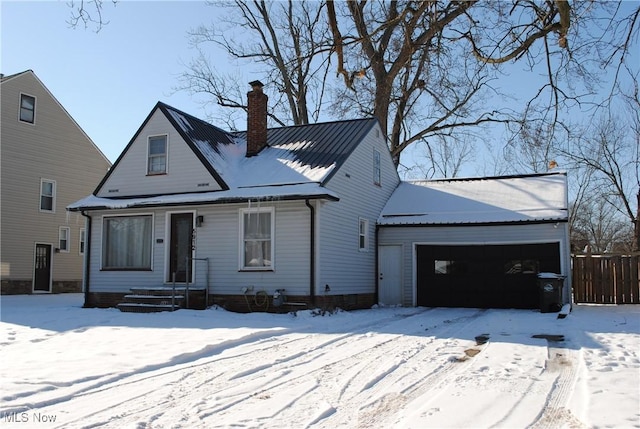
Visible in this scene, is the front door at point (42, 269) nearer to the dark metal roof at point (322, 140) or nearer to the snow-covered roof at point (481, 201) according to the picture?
the dark metal roof at point (322, 140)

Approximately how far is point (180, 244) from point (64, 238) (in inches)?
488

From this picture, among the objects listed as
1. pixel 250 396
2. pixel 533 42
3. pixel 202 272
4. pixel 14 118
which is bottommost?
pixel 250 396

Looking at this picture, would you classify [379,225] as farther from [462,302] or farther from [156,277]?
[156,277]

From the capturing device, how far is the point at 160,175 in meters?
17.1

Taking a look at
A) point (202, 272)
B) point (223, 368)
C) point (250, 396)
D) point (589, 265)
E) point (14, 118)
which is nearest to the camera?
point (250, 396)

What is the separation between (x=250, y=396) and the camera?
20.3 ft

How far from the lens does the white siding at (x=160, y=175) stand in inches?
654

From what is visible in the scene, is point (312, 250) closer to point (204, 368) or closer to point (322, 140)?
point (322, 140)

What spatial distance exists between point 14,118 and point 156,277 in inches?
488

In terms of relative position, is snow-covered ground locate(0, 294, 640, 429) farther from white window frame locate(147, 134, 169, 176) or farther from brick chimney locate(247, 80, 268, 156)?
brick chimney locate(247, 80, 268, 156)

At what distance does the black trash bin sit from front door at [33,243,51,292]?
1962cm

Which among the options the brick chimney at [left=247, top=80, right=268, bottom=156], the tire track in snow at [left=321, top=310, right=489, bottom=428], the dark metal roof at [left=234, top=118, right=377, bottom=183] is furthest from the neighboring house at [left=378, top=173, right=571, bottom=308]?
the tire track in snow at [left=321, top=310, right=489, bottom=428]

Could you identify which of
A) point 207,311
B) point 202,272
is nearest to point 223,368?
point 207,311

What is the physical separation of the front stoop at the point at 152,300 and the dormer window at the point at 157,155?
3.52 metres
